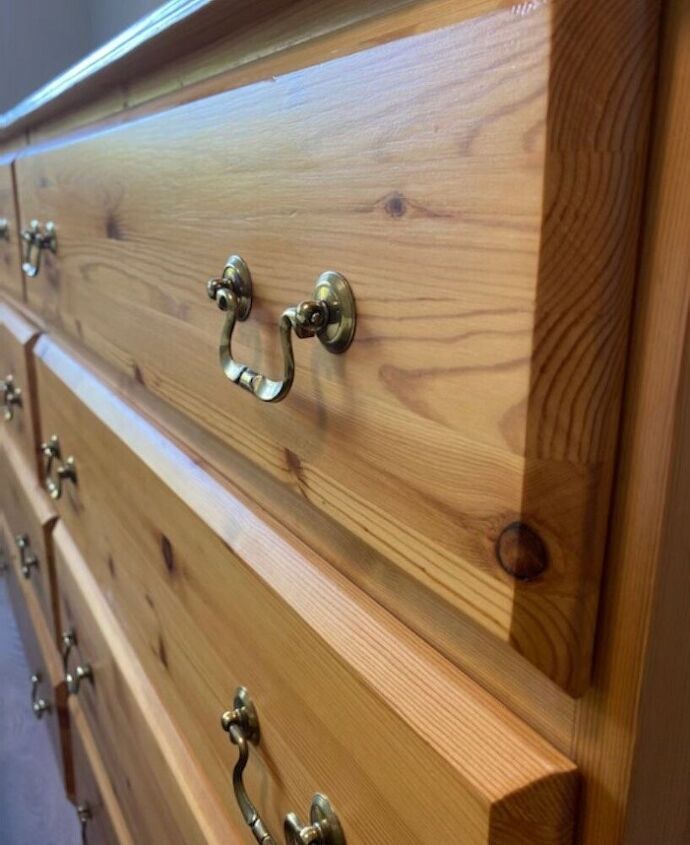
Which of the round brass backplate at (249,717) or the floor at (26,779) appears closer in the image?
the round brass backplate at (249,717)

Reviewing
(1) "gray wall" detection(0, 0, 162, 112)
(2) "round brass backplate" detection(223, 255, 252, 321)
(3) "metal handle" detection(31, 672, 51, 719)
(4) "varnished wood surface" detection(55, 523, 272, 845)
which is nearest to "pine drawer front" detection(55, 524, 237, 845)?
(4) "varnished wood surface" detection(55, 523, 272, 845)

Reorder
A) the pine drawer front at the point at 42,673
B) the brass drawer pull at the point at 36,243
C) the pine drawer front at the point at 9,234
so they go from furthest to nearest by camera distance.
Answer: the pine drawer front at the point at 42,673, the pine drawer front at the point at 9,234, the brass drawer pull at the point at 36,243

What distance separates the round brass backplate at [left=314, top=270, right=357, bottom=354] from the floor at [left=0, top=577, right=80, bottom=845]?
3.56ft

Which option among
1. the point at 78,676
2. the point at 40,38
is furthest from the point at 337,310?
the point at 40,38

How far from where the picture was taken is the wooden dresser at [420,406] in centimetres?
21

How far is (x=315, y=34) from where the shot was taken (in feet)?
1.10

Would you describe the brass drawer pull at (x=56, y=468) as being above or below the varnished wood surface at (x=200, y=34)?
below

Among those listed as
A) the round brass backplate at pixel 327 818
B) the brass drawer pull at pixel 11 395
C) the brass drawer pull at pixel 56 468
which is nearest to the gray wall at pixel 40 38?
the brass drawer pull at pixel 11 395

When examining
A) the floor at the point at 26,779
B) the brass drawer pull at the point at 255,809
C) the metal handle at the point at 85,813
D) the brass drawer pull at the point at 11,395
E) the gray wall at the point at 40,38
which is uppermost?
the gray wall at the point at 40,38

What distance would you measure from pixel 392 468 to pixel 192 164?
224 millimetres

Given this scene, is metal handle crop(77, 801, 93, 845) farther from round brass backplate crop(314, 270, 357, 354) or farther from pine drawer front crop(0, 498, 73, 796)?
round brass backplate crop(314, 270, 357, 354)

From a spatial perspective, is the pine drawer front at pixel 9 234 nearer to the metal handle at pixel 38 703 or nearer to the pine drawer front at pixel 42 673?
the pine drawer front at pixel 42 673

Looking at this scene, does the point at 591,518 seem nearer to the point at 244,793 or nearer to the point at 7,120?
the point at 244,793

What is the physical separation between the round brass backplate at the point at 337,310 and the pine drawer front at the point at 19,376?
2.28ft
